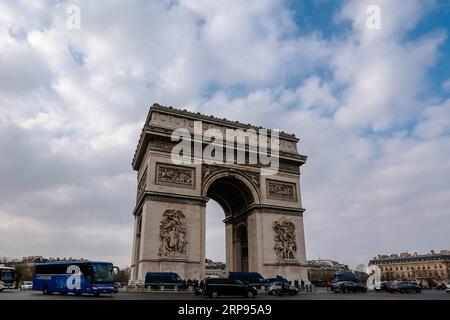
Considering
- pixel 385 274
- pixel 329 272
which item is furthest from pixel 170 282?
pixel 329 272

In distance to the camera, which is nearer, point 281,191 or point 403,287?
point 403,287

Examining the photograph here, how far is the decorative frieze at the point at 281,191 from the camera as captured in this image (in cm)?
3030

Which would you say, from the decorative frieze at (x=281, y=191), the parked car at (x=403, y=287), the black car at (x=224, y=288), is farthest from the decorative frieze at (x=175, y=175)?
the parked car at (x=403, y=287)

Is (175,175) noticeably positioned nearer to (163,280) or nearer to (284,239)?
(163,280)

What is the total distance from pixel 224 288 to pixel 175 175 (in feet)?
37.4

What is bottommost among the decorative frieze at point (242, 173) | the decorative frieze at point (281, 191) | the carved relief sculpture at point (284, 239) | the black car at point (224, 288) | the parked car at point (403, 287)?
the parked car at point (403, 287)

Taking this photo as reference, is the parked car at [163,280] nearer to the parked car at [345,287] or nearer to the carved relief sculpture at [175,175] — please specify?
the carved relief sculpture at [175,175]

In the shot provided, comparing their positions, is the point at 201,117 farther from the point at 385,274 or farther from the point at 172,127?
the point at 385,274

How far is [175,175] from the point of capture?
27.2 m

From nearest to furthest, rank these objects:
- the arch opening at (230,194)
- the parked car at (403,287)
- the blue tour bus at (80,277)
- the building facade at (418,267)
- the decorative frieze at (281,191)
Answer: the blue tour bus at (80,277), the parked car at (403,287), the arch opening at (230,194), the decorative frieze at (281,191), the building facade at (418,267)

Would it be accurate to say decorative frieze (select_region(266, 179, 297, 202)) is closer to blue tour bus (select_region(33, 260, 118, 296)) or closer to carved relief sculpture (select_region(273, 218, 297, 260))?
carved relief sculpture (select_region(273, 218, 297, 260))

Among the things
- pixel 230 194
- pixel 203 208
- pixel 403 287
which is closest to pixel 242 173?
pixel 230 194

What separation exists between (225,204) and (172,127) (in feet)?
34.8

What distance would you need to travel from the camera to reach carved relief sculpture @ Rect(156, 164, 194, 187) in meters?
26.7
